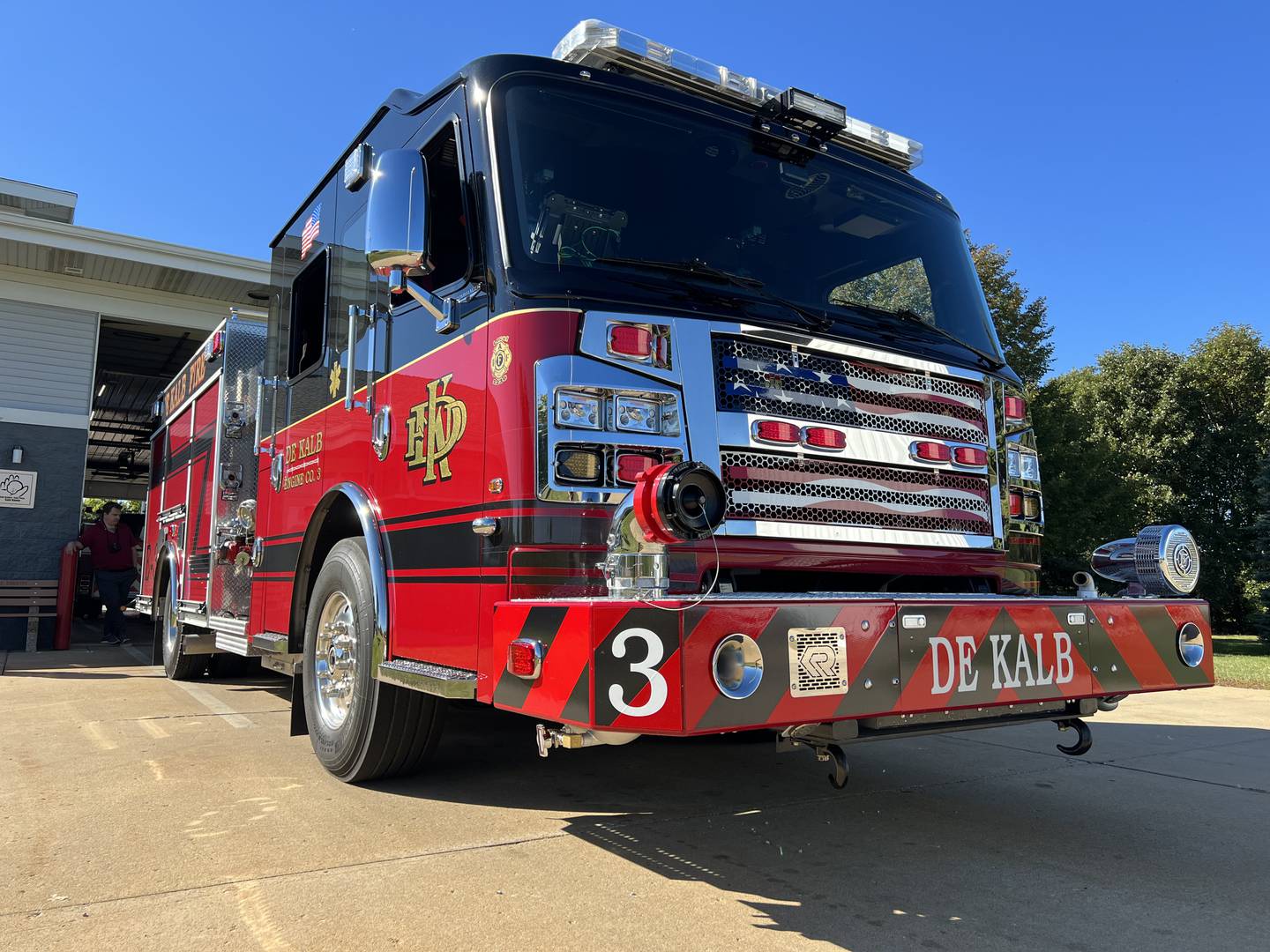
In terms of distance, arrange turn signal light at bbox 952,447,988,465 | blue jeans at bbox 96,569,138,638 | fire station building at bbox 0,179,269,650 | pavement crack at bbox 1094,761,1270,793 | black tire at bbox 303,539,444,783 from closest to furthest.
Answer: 1. turn signal light at bbox 952,447,988,465
2. black tire at bbox 303,539,444,783
3. pavement crack at bbox 1094,761,1270,793
4. fire station building at bbox 0,179,269,650
5. blue jeans at bbox 96,569,138,638

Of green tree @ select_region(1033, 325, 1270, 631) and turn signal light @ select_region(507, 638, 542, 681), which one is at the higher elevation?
green tree @ select_region(1033, 325, 1270, 631)

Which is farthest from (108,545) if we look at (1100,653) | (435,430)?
(1100,653)

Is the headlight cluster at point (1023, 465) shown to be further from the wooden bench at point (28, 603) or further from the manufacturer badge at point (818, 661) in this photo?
the wooden bench at point (28, 603)

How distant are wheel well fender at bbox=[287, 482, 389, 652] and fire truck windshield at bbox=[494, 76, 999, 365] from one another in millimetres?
1296

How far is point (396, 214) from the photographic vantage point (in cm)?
299

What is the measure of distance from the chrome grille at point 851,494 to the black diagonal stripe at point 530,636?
742 millimetres

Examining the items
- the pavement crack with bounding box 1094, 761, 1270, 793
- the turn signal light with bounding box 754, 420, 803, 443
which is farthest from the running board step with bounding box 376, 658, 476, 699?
the pavement crack with bounding box 1094, 761, 1270, 793

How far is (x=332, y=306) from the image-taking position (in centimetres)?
428

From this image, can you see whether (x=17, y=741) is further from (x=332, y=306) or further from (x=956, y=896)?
(x=956, y=896)

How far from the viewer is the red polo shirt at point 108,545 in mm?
11219

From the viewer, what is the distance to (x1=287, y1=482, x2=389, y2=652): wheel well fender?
11.2 ft

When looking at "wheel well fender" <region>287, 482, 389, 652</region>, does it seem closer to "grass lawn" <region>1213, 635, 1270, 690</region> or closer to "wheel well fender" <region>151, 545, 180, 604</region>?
"wheel well fender" <region>151, 545, 180, 604</region>

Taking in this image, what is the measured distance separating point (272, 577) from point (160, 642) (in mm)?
5002

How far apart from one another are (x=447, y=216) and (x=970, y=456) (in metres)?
2.11
